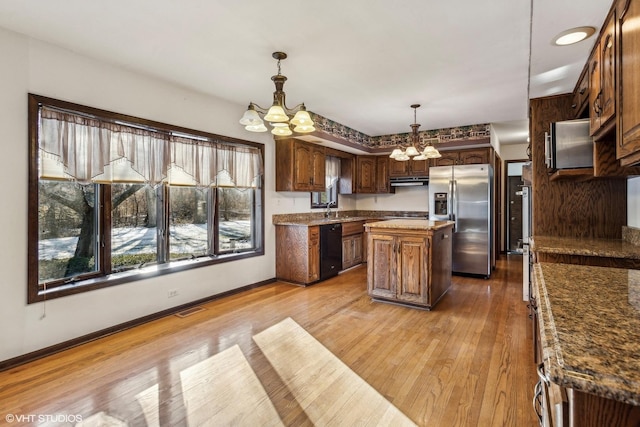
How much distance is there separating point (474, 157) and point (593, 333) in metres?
5.43

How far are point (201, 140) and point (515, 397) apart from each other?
384 cm

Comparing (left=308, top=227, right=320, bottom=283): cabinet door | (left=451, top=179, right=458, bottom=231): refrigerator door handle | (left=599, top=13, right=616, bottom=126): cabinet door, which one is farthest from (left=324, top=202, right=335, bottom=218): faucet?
(left=599, top=13, right=616, bottom=126): cabinet door

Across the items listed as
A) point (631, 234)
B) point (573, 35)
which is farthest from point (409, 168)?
point (573, 35)

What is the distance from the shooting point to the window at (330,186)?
6.36m

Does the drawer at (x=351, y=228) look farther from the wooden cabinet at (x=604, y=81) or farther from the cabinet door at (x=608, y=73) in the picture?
the cabinet door at (x=608, y=73)

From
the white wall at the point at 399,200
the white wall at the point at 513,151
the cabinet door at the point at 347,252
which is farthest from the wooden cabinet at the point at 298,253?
the white wall at the point at 513,151

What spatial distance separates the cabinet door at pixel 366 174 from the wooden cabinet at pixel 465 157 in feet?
4.20

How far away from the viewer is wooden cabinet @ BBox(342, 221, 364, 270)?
575 centimetres

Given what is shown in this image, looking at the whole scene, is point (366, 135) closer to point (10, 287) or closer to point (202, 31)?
point (202, 31)

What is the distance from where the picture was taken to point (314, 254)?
493 centimetres

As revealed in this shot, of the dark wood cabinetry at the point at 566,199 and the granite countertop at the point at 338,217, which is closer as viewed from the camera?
the dark wood cabinetry at the point at 566,199

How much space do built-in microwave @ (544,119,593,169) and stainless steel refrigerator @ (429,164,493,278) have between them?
2.82 meters

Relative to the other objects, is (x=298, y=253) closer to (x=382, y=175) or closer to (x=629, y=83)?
(x=382, y=175)

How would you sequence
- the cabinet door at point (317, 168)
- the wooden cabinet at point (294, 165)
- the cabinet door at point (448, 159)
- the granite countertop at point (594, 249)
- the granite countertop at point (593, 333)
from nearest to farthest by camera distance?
the granite countertop at point (593, 333), the granite countertop at point (594, 249), the wooden cabinet at point (294, 165), the cabinet door at point (317, 168), the cabinet door at point (448, 159)
